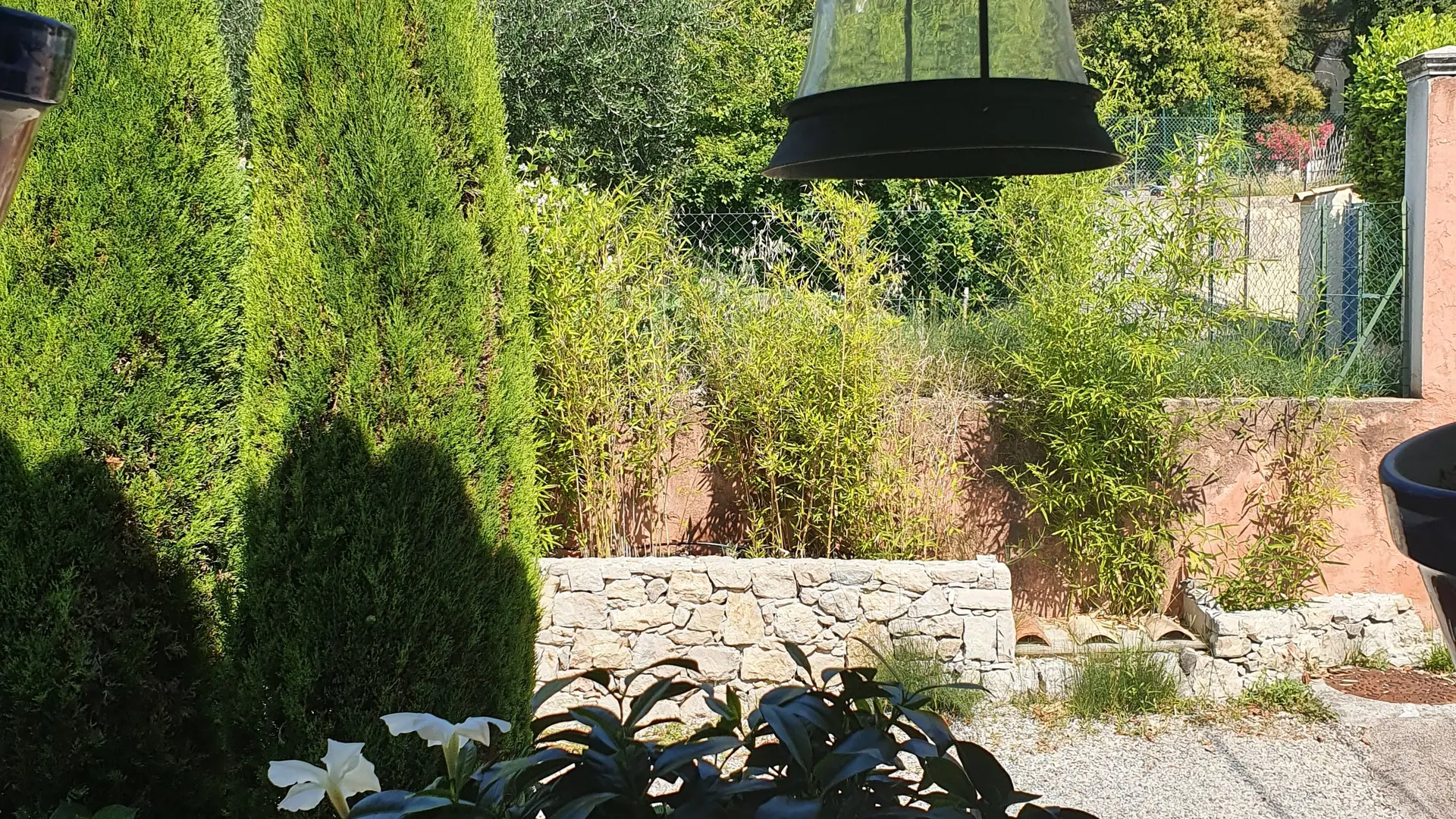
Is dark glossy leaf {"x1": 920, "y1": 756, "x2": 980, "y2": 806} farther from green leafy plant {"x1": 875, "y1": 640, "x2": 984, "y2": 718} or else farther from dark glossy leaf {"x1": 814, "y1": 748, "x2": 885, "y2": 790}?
green leafy plant {"x1": 875, "y1": 640, "x2": 984, "y2": 718}

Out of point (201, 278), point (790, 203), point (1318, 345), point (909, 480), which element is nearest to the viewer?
point (201, 278)

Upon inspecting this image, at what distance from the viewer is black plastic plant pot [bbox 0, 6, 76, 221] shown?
468mm

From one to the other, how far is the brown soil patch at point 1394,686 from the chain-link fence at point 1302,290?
4.33 feet

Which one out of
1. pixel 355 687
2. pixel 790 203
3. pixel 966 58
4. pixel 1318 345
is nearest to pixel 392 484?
pixel 355 687

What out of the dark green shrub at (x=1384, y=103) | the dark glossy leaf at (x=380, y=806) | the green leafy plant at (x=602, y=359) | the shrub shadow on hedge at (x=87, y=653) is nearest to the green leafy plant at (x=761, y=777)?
the dark glossy leaf at (x=380, y=806)

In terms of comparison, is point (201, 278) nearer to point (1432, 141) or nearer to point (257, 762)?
point (257, 762)

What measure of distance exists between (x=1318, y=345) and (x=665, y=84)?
5349 millimetres

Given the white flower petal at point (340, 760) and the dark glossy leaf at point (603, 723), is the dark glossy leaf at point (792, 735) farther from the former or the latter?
the white flower petal at point (340, 760)

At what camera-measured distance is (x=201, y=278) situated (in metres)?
3.28

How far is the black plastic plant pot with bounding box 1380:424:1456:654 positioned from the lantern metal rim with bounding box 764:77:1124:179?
487 millimetres

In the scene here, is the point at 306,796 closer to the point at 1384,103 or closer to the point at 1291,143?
the point at 1384,103

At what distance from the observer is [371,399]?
330 cm

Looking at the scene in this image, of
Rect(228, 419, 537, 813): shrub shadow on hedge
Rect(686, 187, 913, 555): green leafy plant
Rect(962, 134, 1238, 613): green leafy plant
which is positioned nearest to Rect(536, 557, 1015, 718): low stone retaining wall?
Rect(686, 187, 913, 555): green leafy plant

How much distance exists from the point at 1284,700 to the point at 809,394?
2.37m
